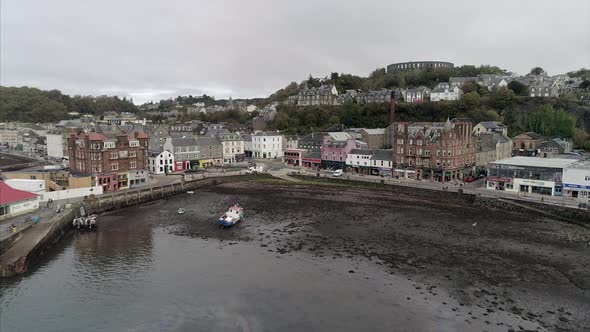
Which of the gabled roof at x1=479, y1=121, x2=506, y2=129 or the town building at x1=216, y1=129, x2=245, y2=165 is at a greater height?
the gabled roof at x1=479, y1=121, x2=506, y2=129

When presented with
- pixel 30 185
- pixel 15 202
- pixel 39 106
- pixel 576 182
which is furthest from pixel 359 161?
pixel 39 106

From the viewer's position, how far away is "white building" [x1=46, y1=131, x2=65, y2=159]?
223 feet

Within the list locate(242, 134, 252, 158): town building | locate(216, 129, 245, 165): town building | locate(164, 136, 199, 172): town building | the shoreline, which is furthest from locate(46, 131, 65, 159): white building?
the shoreline

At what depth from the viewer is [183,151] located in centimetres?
5712

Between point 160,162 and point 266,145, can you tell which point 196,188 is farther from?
point 266,145

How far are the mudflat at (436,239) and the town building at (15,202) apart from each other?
369 inches

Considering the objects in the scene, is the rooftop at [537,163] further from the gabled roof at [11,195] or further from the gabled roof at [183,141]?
→ the gabled roof at [11,195]

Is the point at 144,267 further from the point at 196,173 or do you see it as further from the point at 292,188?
the point at 196,173

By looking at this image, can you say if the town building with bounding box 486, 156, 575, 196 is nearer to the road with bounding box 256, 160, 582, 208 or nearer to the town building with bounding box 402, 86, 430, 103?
the road with bounding box 256, 160, 582, 208

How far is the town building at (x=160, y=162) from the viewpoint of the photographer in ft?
174

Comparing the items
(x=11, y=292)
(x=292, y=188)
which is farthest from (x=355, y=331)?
(x=292, y=188)

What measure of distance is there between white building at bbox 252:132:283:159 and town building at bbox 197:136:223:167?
A: 8.22 metres

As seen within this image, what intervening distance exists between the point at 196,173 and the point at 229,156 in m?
12.9

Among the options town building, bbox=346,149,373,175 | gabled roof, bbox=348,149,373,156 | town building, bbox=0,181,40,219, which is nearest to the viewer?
town building, bbox=0,181,40,219
